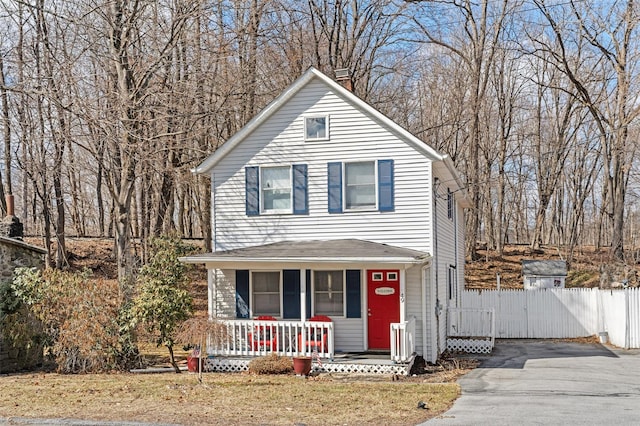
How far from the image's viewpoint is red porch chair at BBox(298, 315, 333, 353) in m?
16.6

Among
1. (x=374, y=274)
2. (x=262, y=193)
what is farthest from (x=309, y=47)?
(x=374, y=274)

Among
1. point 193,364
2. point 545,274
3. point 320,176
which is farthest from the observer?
point 545,274

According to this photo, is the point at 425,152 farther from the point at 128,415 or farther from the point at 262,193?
the point at 128,415

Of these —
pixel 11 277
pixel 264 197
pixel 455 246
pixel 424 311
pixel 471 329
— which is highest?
pixel 264 197

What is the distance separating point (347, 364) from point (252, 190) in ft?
18.7

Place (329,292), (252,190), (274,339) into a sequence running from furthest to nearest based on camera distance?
1. (252,190)
2. (329,292)
3. (274,339)

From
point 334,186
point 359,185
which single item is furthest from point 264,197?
point 359,185

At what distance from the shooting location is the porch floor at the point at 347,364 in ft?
52.7

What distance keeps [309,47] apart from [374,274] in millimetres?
16808

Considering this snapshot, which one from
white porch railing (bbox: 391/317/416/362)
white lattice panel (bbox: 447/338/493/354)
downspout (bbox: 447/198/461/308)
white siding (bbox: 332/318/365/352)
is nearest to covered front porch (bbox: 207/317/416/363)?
white porch railing (bbox: 391/317/416/362)

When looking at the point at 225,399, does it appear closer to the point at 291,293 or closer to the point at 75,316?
the point at 75,316

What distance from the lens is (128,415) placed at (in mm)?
10945

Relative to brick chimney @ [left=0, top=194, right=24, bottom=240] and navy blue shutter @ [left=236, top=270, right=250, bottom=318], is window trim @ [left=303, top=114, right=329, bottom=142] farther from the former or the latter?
brick chimney @ [left=0, top=194, right=24, bottom=240]

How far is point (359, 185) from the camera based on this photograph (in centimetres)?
1838
